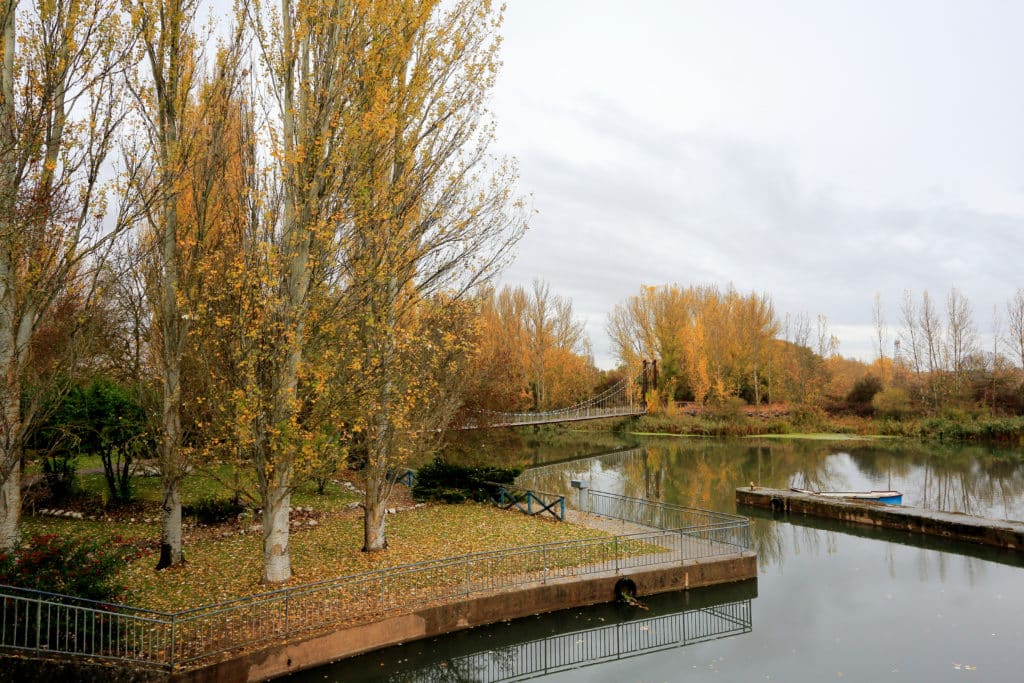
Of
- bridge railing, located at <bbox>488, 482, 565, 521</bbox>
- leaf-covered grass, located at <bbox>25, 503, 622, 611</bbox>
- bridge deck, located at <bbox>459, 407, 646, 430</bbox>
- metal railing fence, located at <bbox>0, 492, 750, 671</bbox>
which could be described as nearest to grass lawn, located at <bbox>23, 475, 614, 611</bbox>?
leaf-covered grass, located at <bbox>25, 503, 622, 611</bbox>

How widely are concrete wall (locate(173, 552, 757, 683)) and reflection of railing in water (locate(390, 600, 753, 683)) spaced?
2.29 ft

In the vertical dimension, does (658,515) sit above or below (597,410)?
below

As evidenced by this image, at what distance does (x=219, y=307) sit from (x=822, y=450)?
38.7 metres

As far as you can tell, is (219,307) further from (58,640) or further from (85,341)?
(58,640)

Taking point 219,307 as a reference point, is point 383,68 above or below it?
above

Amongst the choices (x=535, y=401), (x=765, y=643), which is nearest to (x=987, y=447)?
(x=535, y=401)

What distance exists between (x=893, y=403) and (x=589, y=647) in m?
45.6

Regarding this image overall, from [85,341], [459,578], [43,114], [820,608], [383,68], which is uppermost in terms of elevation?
[383,68]

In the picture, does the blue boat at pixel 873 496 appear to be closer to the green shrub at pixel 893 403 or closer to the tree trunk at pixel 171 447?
the tree trunk at pixel 171 447

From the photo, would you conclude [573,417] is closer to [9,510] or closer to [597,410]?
[597,410]

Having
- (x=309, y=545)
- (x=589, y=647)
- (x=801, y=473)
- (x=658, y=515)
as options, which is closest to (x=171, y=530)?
(x=309, y=545)

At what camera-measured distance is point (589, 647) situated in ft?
35.7

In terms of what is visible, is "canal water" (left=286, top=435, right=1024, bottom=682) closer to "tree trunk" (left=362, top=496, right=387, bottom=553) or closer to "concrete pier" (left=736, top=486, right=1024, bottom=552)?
"concrete pier" (left=736, top=486, right=1024, bottom=552)

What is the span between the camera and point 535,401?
5009 cm
